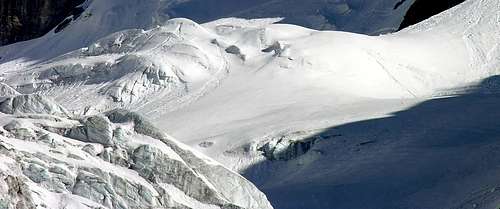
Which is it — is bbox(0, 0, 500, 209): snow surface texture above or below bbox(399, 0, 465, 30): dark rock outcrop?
above

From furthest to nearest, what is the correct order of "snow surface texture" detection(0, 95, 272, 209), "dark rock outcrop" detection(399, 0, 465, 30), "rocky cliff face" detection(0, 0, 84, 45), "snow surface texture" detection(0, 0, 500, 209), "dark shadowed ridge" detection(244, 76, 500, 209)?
"rocky cliff face" detection(0, 0, 84, 45)
"dark rock outcrop" detection(399, 0, 465, 30)
"snow surface texture" detection(0, 0, 500, 209)
"dark shadowed ridge" detection(244, 76, 500, 209)
"snow surface texture" detection(0, 95, 272, 209)

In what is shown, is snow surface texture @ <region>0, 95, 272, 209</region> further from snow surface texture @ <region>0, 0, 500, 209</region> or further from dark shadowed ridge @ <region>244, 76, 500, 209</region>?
snow surface texture @ <region>0, 0, 500, 209</region>

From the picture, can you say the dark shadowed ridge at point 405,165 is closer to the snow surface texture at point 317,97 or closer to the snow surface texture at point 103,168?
the snow surface texture at point 317,97

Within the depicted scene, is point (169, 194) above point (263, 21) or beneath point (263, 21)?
above

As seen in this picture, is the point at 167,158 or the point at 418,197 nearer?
the point at 167,158

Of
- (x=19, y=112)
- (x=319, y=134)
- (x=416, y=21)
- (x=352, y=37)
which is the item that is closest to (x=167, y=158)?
(x=19, y=112)

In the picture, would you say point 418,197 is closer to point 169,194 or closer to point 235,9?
point 169,194

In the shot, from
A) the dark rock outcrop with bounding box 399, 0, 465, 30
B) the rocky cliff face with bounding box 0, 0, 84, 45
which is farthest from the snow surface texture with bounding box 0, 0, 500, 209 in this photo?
the rocky cliff face with bounding box 0, 0, 84, 45
